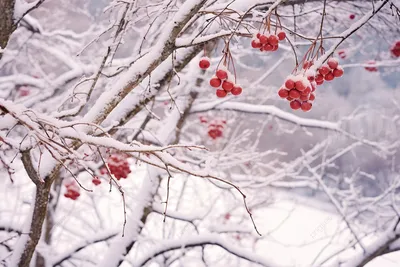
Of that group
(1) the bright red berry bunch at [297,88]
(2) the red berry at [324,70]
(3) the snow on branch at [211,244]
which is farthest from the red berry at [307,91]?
(3) the snow on branch at [211,244]

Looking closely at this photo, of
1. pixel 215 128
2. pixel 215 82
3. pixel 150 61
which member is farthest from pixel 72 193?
pixel 215 82

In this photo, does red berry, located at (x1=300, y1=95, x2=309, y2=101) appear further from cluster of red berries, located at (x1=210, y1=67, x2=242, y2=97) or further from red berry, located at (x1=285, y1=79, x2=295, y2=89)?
cluster of red berries, located at (x1=210, y1=67, x2=242, y2=97)

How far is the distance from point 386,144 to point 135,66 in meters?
5.35

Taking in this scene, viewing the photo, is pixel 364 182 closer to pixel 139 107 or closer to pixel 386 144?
pixel 386 144

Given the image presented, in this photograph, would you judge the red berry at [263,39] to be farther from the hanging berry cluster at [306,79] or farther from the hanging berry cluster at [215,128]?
the hanging berry cluster at [215,128]

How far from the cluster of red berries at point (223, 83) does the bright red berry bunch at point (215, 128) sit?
3.48m

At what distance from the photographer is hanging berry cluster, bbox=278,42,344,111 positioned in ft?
5.91

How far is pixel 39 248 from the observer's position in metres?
4.35

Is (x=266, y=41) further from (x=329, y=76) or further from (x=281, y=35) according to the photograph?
(x=329, y=76)

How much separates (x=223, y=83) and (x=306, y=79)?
0.44 m

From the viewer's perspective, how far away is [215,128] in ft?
18.3

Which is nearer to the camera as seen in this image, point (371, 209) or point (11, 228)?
point (11, 228)

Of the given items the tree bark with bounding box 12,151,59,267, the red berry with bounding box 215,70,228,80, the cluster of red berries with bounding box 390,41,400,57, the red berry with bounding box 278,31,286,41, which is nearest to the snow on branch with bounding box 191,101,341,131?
the cluster of red berries with bounding box 390,41,400,57

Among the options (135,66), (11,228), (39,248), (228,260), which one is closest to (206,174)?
(135,66)
